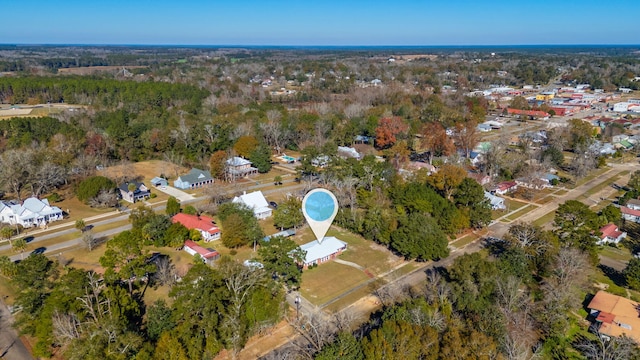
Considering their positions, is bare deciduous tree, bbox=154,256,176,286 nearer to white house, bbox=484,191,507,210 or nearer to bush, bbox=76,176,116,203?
bush, bbox=76,176,116,203

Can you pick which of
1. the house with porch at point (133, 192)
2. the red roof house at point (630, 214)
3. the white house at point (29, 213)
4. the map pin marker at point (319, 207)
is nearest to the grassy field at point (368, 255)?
the map pin marker at point (319, 207)

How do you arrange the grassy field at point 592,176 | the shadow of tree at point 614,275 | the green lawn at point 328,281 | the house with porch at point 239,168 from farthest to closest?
the grassy field at point 592,176 → the house with porch at point 239,168 → the shadow of tree at point 614,275 → the green lawn at point 328,281

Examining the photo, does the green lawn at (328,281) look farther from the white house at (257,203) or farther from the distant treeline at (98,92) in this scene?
the distant treeline at (98,92)

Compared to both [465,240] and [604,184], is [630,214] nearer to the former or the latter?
[604,184]

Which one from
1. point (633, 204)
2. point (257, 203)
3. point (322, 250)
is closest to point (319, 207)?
point (322, 250)

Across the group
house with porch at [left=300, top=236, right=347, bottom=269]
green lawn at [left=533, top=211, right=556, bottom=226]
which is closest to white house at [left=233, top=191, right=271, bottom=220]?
house with porch at [left=300, top=236, right=347, bottom=269]
